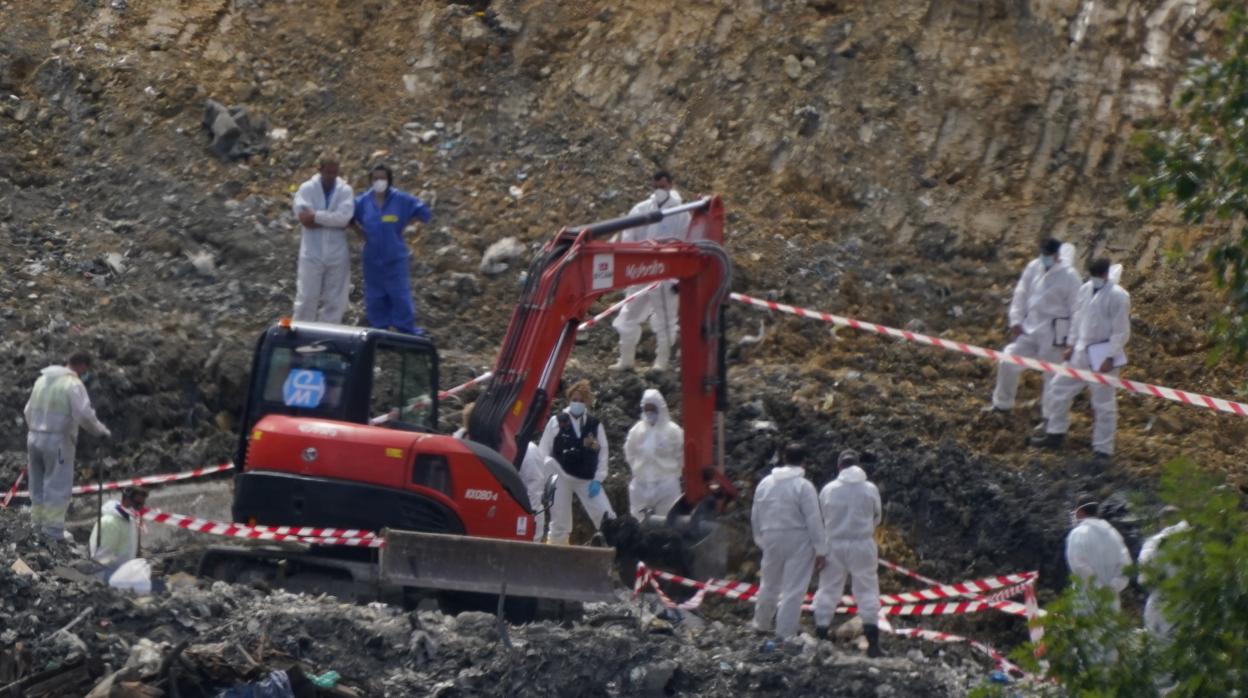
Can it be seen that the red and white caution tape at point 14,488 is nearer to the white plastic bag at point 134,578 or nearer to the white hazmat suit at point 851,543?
the white plastic bag at point 134,578

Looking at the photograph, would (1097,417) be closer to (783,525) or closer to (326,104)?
(783,525)

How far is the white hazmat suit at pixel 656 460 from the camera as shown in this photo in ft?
54.0

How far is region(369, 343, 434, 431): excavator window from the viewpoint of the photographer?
44.8 feet

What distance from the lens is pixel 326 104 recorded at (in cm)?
2258

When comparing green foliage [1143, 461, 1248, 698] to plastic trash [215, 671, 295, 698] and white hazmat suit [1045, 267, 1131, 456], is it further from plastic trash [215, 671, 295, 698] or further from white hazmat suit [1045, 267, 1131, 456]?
white hazmat suit [1045, 267, 1131, 456]

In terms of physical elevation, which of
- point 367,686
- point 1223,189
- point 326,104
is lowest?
point 367,686

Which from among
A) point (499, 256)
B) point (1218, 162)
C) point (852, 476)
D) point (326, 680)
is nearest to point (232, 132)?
point (499, 256)

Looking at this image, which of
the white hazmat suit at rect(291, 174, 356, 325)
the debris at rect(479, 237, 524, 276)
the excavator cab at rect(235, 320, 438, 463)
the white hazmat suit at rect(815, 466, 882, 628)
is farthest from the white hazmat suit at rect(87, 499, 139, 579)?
the debris at rect(479, 237, 524, 276)

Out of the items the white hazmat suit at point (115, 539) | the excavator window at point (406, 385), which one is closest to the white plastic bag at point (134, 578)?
the white hazmat suit at point (115, 539)

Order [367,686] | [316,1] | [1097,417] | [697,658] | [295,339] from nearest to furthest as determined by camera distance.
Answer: [367,686] → [697,658] → [295,339] → [1097,417] → [316,1]

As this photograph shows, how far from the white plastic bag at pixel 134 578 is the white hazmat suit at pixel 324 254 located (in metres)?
4.71

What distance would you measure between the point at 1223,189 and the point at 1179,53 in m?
14.6

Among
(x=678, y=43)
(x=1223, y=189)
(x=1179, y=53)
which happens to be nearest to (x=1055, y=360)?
(x=1179, y=53)

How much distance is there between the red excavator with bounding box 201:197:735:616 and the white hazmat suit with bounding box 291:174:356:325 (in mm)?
2901
